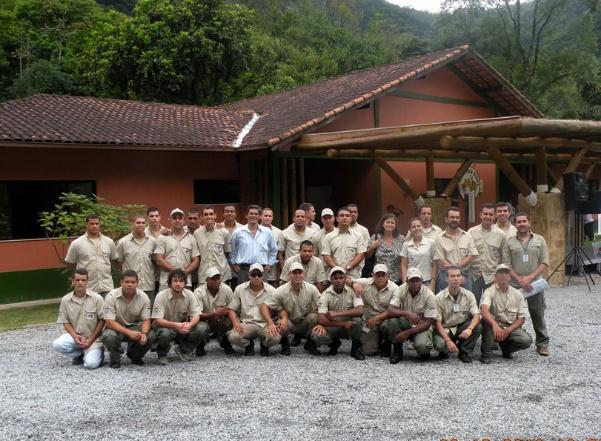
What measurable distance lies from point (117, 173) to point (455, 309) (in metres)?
7.15

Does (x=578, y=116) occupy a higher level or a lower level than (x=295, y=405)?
higher

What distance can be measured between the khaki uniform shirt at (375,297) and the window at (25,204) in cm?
644

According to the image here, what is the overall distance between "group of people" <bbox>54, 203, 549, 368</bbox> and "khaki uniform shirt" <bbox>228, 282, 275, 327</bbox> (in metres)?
0.01

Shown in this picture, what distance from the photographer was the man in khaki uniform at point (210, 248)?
699 cm

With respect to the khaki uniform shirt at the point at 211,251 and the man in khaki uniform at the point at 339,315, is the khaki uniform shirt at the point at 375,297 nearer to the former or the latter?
the man in khaki uniform at the point at 339,315

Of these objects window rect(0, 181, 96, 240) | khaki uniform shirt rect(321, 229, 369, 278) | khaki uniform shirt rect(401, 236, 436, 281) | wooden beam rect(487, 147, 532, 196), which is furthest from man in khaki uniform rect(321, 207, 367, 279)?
window rect(0, 181, 96, 240)

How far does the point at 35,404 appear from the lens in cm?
477

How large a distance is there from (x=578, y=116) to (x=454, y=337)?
80.3 feet

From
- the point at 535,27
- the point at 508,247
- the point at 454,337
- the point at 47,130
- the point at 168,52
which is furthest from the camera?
the point at 535,27

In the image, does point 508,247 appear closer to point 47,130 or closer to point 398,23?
point 47,130

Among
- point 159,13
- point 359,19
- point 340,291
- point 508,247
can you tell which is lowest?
point 340,291

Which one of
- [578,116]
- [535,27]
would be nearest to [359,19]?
[535,27]

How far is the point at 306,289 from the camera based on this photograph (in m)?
6.27

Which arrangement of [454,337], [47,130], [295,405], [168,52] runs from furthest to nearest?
1. [168,52]
2. [47,130]
3. [454,337]
4. [295,405]
